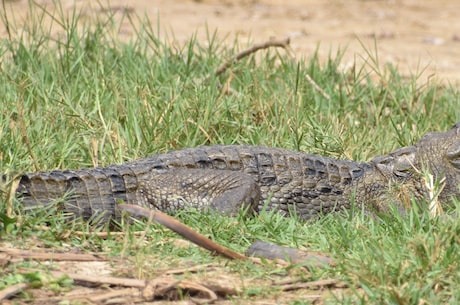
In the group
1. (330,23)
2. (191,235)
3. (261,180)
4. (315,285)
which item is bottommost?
(330,23)

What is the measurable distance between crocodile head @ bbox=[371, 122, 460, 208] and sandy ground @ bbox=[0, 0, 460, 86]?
4241 mm

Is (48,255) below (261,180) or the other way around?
the other way around

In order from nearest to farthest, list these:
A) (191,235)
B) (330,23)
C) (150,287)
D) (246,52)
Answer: (150,287) < (191,235) < (246,52) < (330,23)

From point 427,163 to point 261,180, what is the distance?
108 centimetres

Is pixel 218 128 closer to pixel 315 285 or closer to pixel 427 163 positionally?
pixel 427 163

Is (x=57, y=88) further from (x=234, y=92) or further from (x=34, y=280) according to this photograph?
(x=34, y=280)

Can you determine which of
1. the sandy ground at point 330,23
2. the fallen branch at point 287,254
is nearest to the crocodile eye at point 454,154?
the fallen branch at point 287,254

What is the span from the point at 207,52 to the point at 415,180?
2396 millimetres

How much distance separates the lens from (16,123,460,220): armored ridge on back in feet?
18.1

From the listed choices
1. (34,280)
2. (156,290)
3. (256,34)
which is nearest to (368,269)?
(156,290)

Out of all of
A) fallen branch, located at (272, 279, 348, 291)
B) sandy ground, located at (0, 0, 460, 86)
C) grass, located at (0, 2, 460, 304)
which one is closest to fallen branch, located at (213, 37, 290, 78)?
grass, located at (0, 2, 460, 304)

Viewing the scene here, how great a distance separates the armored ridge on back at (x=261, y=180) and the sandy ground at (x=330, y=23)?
431 cm

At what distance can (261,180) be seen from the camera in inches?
243

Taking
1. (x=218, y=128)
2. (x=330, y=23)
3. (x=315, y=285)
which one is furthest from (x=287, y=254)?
(x=330, y=23)
